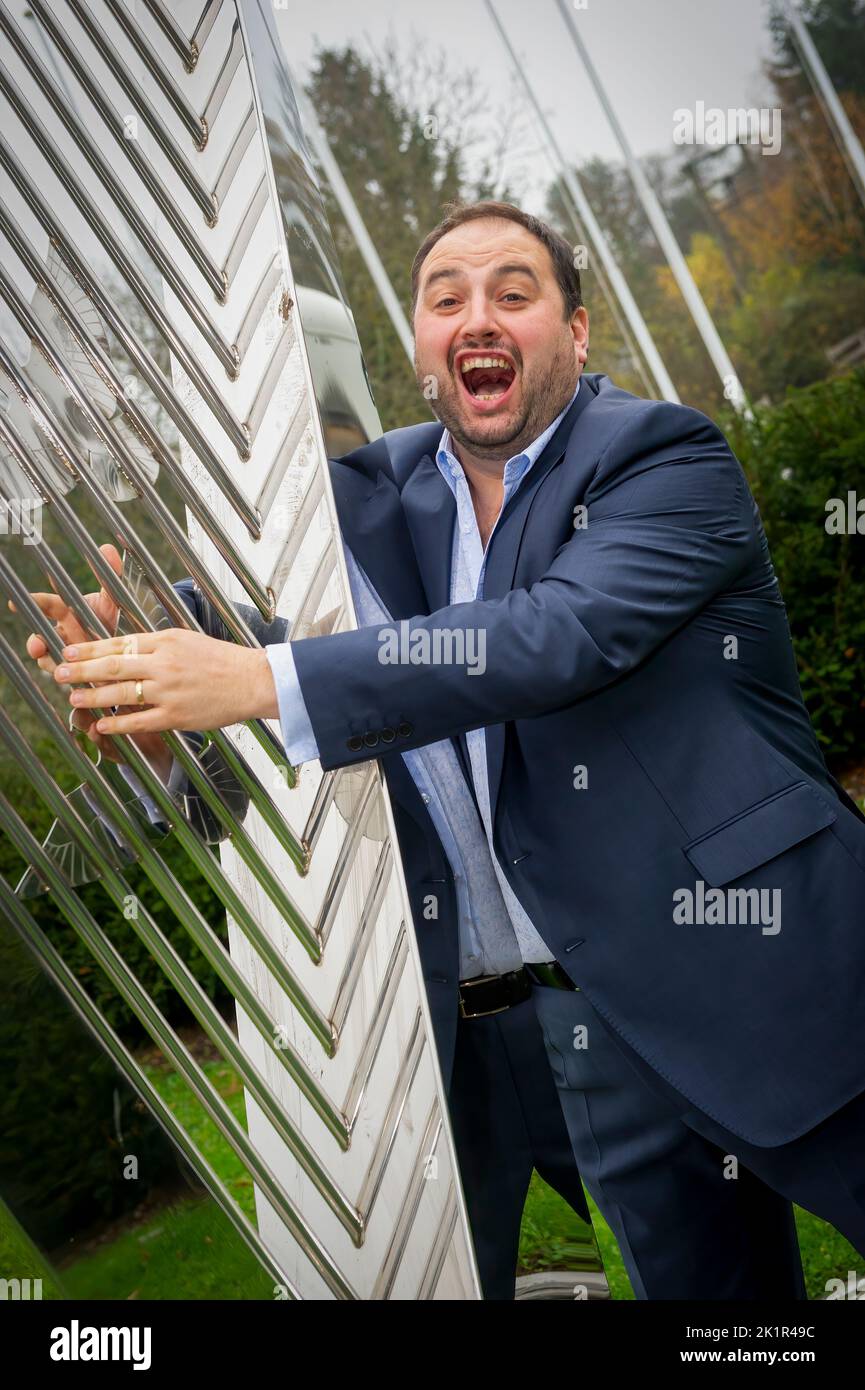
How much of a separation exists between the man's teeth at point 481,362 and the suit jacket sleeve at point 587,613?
22 centimetres

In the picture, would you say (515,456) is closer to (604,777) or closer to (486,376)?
(486,376)

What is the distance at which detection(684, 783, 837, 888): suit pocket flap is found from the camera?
62.0 inches

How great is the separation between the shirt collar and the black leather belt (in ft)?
2.34

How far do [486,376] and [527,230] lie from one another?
0.70ft

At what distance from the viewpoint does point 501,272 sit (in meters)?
1.72

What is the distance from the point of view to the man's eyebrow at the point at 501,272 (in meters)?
1.72

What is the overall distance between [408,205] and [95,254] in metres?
8.03

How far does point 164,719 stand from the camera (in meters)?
1.24
